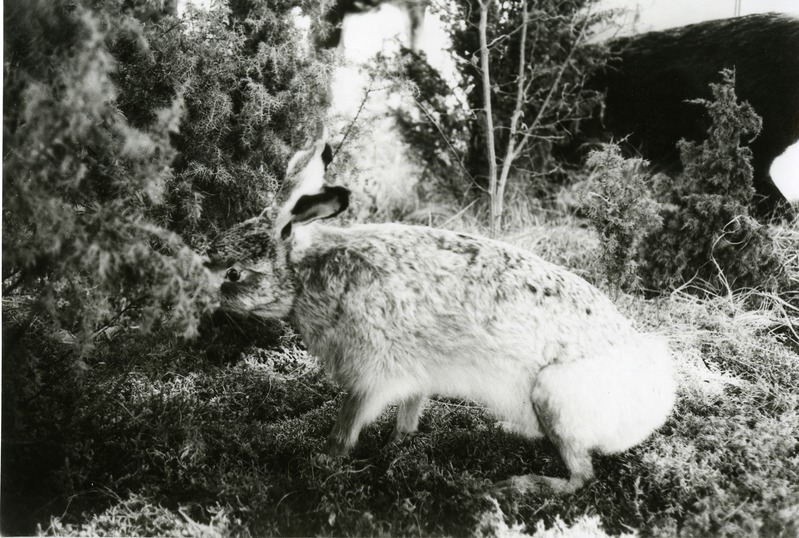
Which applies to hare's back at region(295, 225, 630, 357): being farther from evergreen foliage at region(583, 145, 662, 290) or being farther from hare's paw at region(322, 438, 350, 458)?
evergreen foliage at region(583, 145, 662, 290)

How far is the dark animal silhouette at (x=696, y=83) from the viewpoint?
3322 millimetres

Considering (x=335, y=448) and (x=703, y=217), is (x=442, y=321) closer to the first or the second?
(x=335, y=448)

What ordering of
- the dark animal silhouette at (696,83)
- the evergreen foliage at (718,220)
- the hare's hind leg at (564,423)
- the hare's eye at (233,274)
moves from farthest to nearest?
the evergreen foliage at (718,220)
the dark animal silhouette at (696,83)
the hare's eye at (233,274)
the hare's hind leg at (564,423)

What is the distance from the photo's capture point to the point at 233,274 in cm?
296

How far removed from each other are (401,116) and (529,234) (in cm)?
132

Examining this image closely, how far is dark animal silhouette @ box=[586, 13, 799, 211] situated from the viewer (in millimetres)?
3322

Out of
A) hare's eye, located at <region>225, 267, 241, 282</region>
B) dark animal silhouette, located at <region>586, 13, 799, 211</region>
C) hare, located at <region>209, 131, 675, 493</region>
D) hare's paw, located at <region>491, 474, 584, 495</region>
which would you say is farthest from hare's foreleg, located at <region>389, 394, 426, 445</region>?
dark animal silhouette, located at <region>586, 13, 799, 211</region>

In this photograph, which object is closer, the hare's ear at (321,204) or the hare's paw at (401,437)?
the hare's ear at (321,204)

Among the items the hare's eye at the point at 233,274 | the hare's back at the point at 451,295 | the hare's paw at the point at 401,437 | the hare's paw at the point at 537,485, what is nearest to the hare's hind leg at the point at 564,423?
the hare's paw at the point at 537,485

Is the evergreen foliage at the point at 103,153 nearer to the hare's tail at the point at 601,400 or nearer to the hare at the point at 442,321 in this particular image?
the hare at the point at 442,321

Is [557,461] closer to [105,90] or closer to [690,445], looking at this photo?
[690,445]

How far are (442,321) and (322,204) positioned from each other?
2.60ft

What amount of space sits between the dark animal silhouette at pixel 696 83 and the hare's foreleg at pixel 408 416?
2283 mm

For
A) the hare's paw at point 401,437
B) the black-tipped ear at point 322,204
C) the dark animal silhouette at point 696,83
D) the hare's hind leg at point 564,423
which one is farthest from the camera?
the dark animal silhouette at point 696,83
